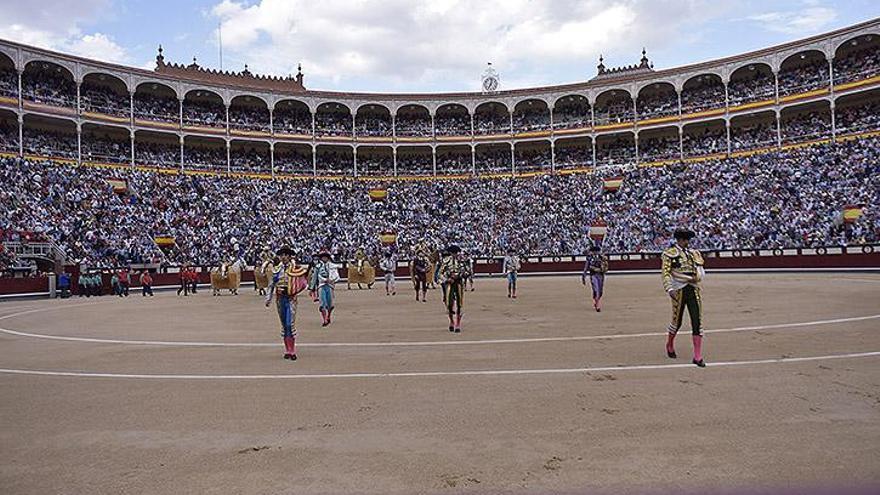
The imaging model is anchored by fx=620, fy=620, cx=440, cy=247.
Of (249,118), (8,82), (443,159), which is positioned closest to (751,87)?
(443,159)

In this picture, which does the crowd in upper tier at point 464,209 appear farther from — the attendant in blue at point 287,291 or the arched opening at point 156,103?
the attendant in blue at point 287,291

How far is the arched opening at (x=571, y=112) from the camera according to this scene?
55.6m

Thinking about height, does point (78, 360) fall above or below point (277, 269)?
below

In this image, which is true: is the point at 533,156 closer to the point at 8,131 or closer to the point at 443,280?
the point at 8,131

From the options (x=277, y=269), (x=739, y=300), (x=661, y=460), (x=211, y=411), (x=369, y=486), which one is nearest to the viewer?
(x=369, y=486)

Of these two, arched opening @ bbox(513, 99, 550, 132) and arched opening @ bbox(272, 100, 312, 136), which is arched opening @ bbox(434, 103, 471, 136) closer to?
arched opening @ bbox(513, 99, 550, 132)

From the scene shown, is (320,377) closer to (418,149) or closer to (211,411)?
(211,411)

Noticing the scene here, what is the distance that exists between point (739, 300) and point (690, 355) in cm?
961

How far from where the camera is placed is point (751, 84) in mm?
49875

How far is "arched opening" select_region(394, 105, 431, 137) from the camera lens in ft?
186

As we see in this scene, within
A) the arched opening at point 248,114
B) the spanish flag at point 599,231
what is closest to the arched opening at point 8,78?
the arched opening at point 248,114

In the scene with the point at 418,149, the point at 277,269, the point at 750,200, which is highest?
the point at 418,149

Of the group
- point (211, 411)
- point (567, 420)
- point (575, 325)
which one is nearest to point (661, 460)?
point (567, 420)

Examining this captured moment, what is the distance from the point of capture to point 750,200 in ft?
131
